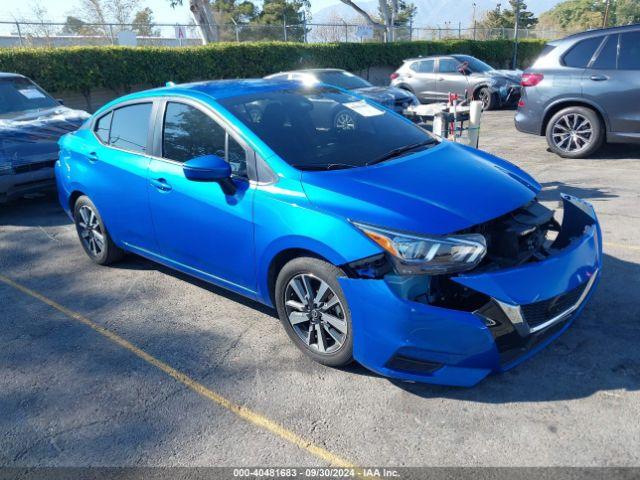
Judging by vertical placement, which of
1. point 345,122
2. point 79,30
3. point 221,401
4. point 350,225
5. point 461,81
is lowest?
point 221,401

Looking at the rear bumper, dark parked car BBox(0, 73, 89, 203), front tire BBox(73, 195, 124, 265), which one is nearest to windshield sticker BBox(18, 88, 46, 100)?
dark parked car BBox(0, 73, 89, 203)

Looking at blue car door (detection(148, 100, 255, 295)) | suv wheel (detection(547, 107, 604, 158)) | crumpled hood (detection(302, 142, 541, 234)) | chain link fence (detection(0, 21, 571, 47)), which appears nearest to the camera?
crumpled hood (detection(302, 142, 541, 234))

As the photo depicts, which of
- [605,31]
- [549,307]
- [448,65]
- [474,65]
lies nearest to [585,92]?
[605,31]

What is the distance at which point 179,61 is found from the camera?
1712 cm

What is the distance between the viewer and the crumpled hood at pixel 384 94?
1194 centimetres

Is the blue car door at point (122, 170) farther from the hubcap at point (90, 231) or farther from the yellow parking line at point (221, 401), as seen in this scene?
the yellow parking line at point (221, 401)

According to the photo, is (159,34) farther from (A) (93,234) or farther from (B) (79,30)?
(A) (93,234)

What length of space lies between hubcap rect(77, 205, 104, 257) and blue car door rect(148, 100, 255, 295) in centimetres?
107

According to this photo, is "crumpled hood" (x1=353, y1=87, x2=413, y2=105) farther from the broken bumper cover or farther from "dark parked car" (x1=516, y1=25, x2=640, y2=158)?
the broken bumper cover

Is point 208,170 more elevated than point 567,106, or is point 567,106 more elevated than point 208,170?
point 208,170

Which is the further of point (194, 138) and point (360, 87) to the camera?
point (360, 87)

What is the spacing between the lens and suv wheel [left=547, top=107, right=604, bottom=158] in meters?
8.03

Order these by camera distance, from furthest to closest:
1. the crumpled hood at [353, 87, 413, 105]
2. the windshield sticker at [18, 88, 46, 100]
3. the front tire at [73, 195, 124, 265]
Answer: the crumpled hood at [353, 87, 413, 105]
the windshield sticker at [18, 88, 46, 100]
the front tire at [73, 195, 124, 265]

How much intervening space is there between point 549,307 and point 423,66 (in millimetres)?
14106
